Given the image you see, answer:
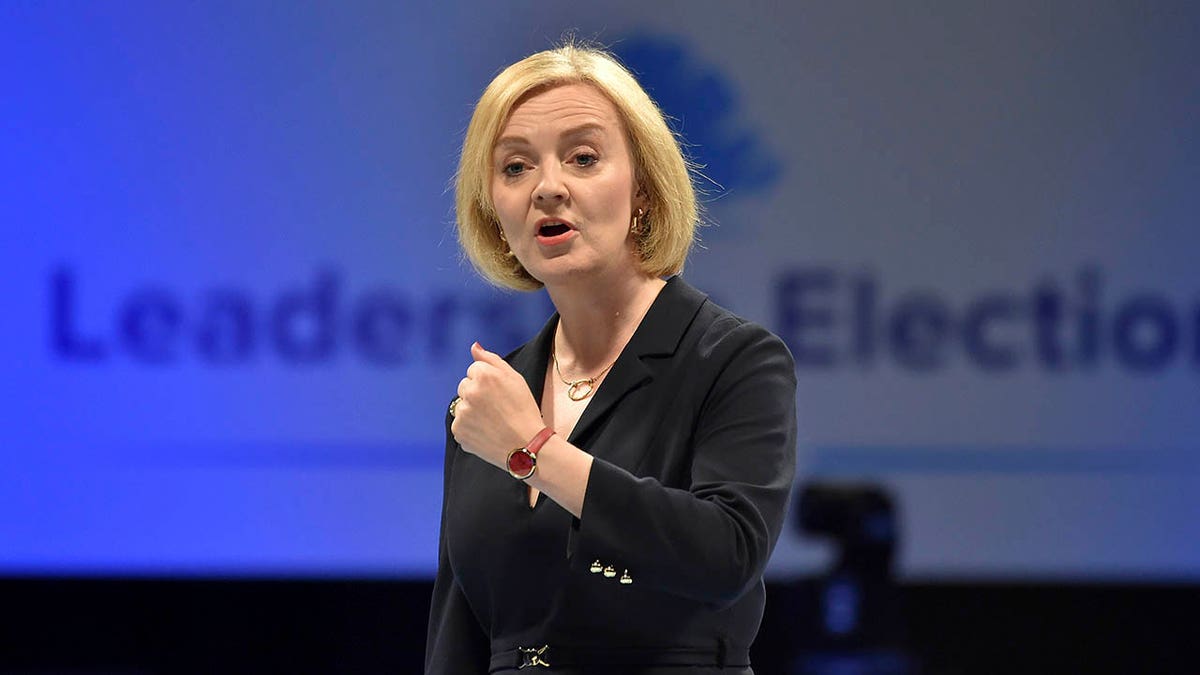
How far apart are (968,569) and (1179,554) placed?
64cm

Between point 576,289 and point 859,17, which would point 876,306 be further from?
point 576,289

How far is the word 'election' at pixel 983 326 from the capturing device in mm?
4480

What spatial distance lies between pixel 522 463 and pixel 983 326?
3111 millimetres

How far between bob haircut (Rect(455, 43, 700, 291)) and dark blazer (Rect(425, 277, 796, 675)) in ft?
0.22

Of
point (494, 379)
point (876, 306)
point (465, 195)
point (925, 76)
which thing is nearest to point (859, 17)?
point (925, 76)

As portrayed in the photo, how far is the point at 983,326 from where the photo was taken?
449cm

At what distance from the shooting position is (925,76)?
14.8 ft

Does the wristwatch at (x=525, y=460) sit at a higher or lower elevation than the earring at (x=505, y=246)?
lower

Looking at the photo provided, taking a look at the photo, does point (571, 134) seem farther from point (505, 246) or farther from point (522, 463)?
point (522, 463)

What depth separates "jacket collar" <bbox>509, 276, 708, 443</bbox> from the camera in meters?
1.87

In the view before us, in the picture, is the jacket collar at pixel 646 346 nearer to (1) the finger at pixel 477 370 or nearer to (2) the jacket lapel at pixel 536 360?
(2) the jacket lapel at pixel 536 360

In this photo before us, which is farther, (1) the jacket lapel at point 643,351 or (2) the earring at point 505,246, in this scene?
(2) the earring at point 505,246

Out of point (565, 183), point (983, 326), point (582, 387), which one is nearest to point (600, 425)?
point (582, 387)

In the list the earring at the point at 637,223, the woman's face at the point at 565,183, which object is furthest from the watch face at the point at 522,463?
the earring at the point at 637,223
